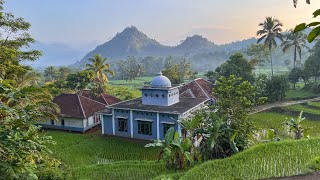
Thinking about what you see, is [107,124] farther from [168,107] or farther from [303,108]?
[303,108]

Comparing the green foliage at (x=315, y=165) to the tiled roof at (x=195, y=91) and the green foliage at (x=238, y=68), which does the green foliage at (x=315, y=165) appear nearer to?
the tiled roof at (x=195, y=91)

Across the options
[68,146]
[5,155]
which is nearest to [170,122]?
[68,146]

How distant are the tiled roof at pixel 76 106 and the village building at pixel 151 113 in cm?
285

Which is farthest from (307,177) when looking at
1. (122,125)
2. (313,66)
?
(313,66)

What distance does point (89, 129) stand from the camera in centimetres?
2453

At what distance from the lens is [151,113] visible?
2041 cm

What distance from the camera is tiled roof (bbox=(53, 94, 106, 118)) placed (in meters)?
24.1

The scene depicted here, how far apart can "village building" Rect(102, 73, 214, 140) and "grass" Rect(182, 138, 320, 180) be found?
26.0 feet

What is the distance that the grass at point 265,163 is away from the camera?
10.3 metres

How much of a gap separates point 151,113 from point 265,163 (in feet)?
34.9

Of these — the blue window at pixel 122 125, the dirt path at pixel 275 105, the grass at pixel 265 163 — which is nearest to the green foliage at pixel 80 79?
the blue window at pixel 122 125

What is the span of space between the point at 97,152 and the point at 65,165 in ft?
9.85

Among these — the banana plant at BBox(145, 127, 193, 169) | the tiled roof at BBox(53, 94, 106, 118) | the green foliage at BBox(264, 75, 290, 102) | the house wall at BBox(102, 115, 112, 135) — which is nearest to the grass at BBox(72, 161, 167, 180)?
the banana plant at BBox(145, 127, 193, 169)

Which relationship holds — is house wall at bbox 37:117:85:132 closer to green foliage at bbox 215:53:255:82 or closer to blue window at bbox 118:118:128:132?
blue window at bbox 118:118:128:132
